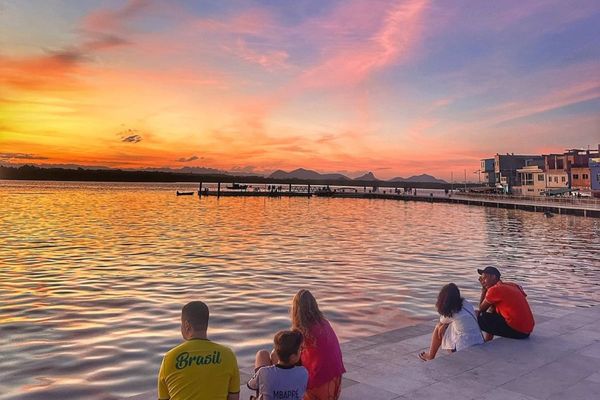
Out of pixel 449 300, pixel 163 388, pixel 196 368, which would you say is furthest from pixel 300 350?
pixel 449 300

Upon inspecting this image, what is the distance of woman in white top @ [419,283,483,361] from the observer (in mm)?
8331

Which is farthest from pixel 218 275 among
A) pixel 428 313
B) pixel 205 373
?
pixel 205 373

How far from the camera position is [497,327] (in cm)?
931

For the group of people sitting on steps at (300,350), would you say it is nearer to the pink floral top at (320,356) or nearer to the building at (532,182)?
the pink floral top at (320,356)

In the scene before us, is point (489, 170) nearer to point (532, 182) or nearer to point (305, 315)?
point (532, 182)

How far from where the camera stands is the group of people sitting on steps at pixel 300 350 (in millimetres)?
4625

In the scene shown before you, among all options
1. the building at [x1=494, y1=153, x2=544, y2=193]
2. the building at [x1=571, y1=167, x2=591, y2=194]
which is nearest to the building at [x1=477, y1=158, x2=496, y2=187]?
the building at [x1=494, y1=153, x2=544, y2=193]

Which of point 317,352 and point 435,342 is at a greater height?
point 317,352

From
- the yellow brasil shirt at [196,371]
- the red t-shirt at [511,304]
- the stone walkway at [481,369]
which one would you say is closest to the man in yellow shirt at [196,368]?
the yellow brasil shirt at [196,371]

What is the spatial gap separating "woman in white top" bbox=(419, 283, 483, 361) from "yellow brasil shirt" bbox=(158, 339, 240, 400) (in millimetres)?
4693

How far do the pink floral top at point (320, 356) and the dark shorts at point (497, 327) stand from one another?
14.0 feet

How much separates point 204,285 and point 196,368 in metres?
15.6

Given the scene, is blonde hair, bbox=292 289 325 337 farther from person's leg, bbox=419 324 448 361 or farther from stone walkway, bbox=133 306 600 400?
person's leg, bbox=419 324 448 361

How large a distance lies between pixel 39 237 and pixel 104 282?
20.5 m
